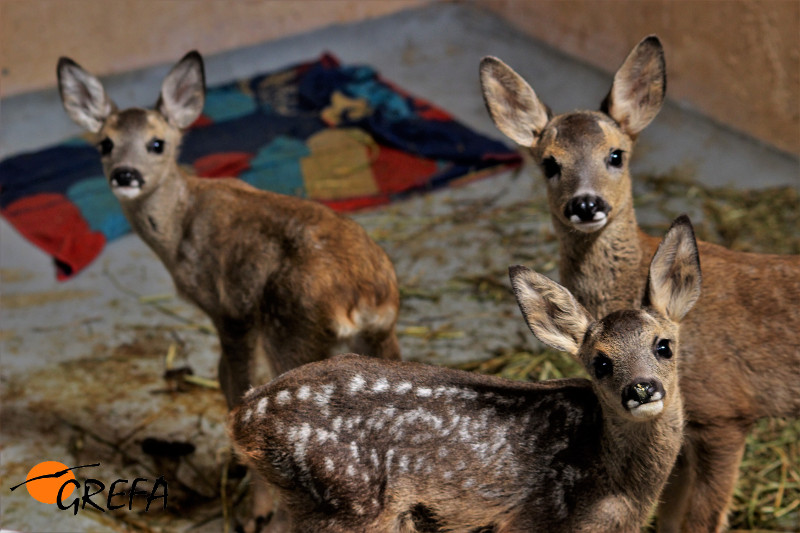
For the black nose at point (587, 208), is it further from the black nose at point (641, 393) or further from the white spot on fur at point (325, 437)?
the white spot on fur at point (325, 437)

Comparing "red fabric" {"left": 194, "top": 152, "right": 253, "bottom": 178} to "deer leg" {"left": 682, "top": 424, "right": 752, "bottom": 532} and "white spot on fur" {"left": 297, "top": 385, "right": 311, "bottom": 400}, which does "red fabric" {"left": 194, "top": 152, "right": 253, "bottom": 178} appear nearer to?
"white spot on fur" {"left": 297, "top": 385, "right": 311, "bottom": 400}

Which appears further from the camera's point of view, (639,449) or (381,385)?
(381,385)

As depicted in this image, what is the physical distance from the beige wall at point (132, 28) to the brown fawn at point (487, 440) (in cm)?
597

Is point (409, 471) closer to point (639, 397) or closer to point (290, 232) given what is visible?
point (639, 397)

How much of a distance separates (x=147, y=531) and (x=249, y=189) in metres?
1.66

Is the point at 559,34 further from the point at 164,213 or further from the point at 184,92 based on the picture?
the point at 164,213

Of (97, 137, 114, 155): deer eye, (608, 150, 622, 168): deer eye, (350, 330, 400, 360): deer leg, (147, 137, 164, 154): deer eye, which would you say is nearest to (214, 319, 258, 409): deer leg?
(350, 330, 400, 360): deer leg

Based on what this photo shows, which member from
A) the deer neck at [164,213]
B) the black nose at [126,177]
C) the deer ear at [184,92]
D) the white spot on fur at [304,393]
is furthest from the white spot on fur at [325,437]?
the deer ear at [184,92]

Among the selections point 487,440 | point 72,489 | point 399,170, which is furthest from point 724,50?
point 72,489

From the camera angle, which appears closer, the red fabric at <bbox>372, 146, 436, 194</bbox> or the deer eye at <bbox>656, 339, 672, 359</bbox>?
the deer eye at <bbox>656, 339, 672, 359</bbox>

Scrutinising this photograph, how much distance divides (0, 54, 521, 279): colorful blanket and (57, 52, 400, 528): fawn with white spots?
2026mm

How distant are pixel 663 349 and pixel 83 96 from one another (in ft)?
10.5

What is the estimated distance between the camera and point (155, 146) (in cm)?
441

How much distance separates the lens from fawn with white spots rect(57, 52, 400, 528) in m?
3.71
